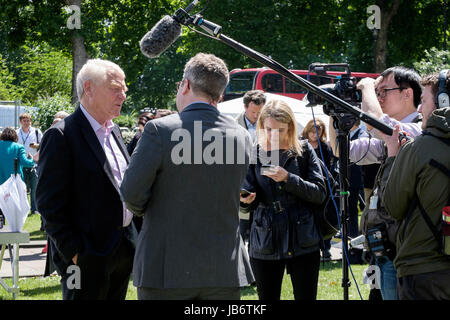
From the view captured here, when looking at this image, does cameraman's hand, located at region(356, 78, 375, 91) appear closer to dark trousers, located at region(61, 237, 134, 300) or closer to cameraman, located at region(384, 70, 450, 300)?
cameraman, located at region(384, 70, 450, 300)

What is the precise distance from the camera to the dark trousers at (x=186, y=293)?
2.97 m

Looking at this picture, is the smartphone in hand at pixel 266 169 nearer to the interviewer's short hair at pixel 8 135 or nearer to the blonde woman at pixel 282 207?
the blonde woman at pixel 282 207

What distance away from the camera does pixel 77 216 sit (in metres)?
3.57

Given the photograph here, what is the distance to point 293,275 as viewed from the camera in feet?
14.6

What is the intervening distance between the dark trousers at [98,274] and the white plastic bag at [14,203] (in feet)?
10.1

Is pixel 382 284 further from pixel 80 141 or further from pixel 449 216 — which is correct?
pixel 80 141

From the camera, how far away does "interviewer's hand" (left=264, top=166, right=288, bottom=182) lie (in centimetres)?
433

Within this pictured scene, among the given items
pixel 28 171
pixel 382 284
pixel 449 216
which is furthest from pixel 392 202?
pixel 28 171

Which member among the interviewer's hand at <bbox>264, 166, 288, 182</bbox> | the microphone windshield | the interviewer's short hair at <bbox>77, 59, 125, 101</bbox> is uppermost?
the microphone windshield

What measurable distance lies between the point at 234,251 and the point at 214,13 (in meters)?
28.5

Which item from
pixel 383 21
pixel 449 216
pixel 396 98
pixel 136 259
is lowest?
pixel 136 259

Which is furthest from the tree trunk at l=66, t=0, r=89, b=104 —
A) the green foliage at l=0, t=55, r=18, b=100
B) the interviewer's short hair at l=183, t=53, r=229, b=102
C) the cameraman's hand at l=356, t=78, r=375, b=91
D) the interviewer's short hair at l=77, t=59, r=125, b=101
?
the green foliage at l=0, t=55, r=18, b=100

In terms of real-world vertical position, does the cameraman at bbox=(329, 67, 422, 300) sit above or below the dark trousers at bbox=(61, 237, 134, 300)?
above

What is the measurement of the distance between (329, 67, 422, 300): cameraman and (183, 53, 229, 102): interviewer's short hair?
1177 millimetres
